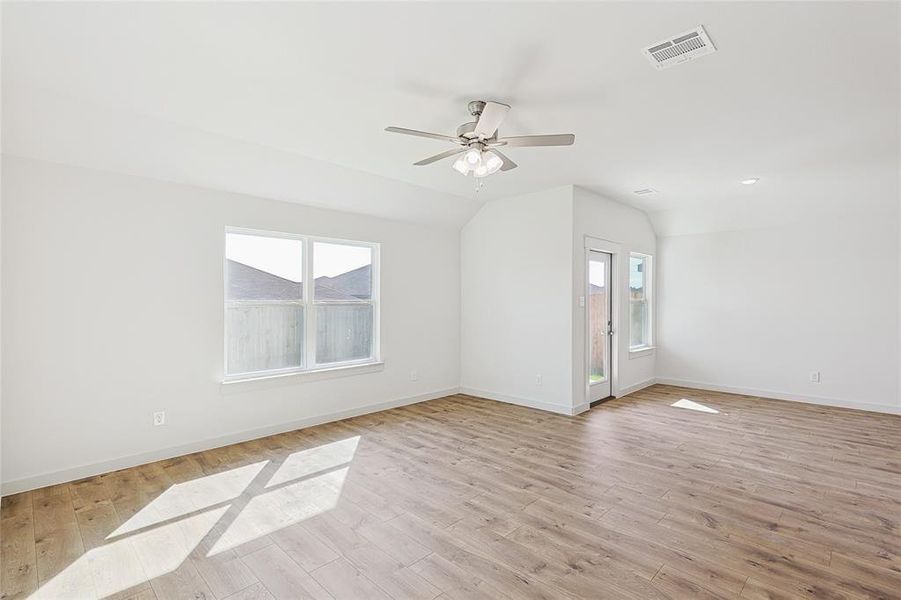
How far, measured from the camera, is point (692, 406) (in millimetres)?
5863

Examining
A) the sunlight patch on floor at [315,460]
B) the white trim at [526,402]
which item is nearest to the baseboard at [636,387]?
the white trim at [526,402]

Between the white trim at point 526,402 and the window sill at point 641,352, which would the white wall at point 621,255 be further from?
the white trim at point 526,402

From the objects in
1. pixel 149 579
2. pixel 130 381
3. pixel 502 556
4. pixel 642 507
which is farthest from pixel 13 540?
pixel 642 507

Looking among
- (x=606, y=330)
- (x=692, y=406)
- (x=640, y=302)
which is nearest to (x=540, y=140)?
(x=606, y=330)

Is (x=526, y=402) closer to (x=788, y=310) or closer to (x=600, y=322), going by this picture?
(x=600, y=322)

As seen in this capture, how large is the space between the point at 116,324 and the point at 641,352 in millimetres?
6647

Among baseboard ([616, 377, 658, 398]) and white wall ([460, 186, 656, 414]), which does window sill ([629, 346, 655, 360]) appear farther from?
baseboard ([616, 377, 658, 398])

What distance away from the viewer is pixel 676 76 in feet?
8.79

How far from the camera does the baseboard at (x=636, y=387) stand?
641 centimetres

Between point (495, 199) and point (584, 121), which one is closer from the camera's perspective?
point (584, 121)

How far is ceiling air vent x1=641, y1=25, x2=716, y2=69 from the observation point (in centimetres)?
227

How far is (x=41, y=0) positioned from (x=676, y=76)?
328 centimetres

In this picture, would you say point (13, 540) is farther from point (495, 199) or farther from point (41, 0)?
point (495, 199)

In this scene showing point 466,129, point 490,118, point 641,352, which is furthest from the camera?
point 641,352
